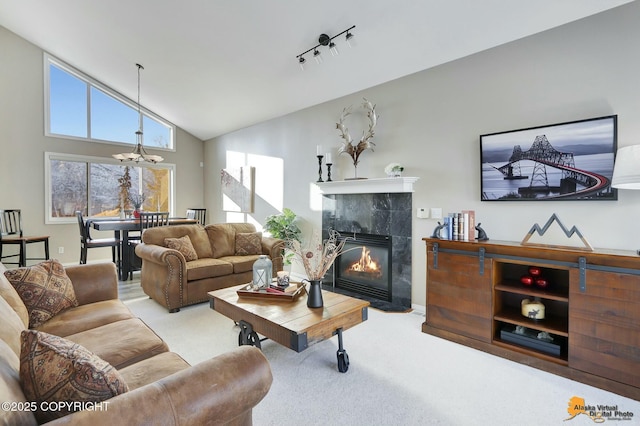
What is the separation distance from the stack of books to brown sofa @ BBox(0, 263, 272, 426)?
2.28 meters

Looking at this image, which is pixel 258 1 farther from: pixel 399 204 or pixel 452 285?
pixel 452 285

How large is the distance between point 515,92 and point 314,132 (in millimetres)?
2643

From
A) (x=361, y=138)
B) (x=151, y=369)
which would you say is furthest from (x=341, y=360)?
(x=361, y=138)

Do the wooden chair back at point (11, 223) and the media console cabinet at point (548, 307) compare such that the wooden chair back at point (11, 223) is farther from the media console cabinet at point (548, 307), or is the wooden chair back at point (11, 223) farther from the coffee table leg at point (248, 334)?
the media console cabinet at point (548, 307)

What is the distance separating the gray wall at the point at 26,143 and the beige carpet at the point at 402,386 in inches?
175

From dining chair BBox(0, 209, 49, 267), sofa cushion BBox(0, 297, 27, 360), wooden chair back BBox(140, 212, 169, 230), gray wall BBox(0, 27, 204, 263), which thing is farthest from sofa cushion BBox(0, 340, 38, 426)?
gray wall BBox(0, 27, 204, 263)

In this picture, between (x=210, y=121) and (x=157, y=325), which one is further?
(x=210, y=121)

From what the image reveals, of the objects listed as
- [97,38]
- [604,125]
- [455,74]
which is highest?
[97,38]

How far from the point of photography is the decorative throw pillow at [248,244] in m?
4.35

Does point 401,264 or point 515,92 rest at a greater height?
point 515,92

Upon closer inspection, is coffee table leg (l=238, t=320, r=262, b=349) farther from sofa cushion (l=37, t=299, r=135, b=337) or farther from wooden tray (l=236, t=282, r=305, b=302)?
sofa cushion (l=37, t=299, r=135, b=337)

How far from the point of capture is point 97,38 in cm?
455

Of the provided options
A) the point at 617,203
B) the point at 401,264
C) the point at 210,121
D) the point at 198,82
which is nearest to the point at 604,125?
the point at 617,203

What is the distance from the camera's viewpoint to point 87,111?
6.05 meters
